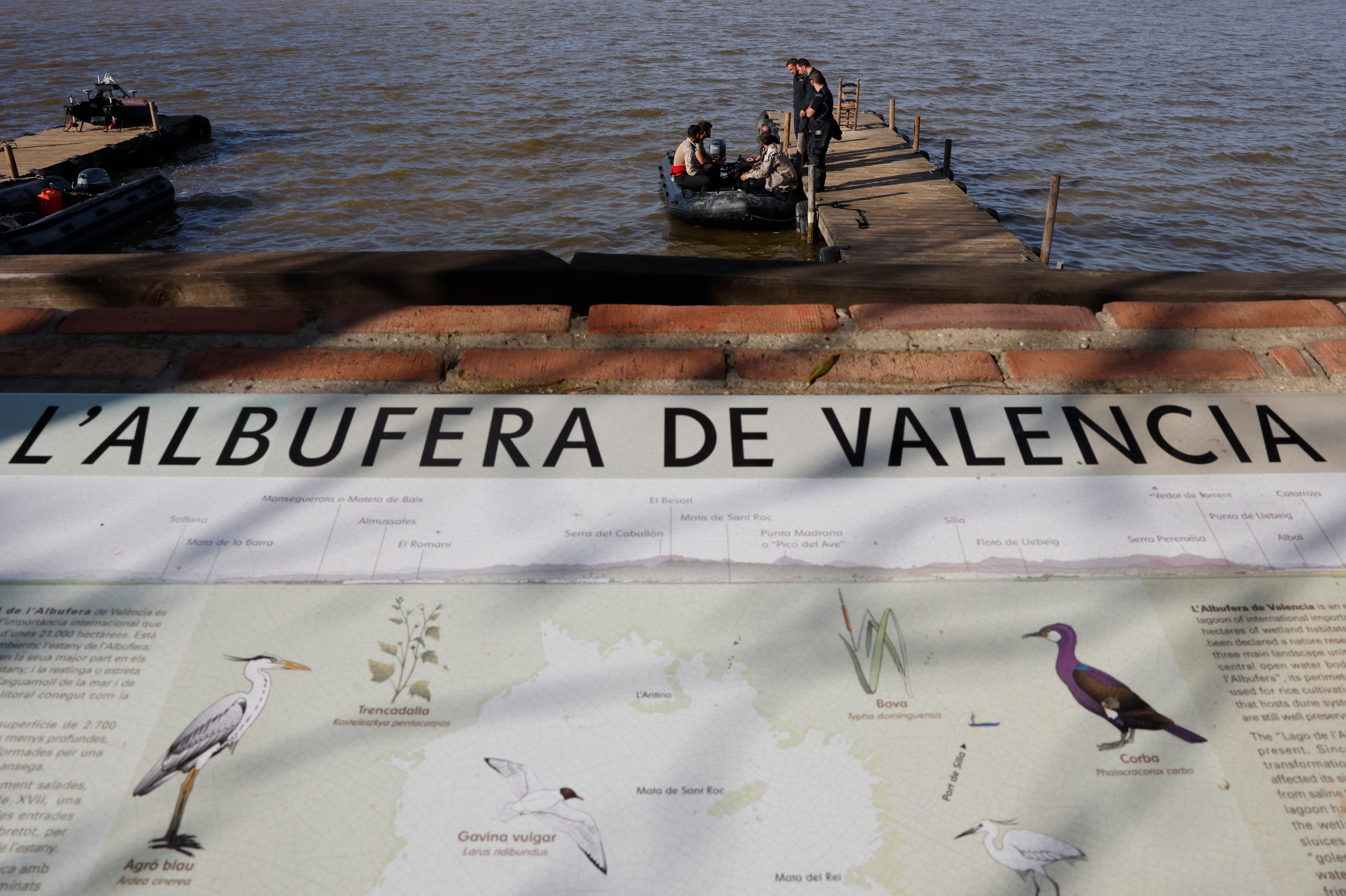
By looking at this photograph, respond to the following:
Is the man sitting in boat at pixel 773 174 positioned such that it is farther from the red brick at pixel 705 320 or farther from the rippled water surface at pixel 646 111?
the red brick at pixel 705 320

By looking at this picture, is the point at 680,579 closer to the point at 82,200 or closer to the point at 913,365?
the point at 913,365

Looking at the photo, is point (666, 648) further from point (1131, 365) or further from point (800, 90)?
point (800, 90)

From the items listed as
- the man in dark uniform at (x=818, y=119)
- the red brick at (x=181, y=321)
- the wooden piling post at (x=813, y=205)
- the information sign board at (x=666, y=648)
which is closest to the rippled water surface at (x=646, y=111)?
the wooden piling post at (x=813, y=205)

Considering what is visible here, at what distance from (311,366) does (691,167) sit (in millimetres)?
10240

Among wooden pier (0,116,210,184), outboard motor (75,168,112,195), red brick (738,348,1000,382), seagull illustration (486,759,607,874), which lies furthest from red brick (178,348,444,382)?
wooden pier (0,116,210,184)

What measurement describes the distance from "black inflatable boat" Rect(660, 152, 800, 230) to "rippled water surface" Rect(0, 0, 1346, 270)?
199mm

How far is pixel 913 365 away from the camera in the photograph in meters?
1.99

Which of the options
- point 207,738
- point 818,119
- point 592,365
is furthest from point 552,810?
point 818,119

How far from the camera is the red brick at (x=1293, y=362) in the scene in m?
1.95

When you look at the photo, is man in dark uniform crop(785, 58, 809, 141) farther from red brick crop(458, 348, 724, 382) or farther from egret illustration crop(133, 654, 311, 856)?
egret illustration crop(133, 654, 311, 856)

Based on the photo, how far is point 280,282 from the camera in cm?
235

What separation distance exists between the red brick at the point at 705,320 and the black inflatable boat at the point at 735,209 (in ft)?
32.1

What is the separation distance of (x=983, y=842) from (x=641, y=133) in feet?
52.1

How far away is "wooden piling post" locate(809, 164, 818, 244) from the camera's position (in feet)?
36.2
